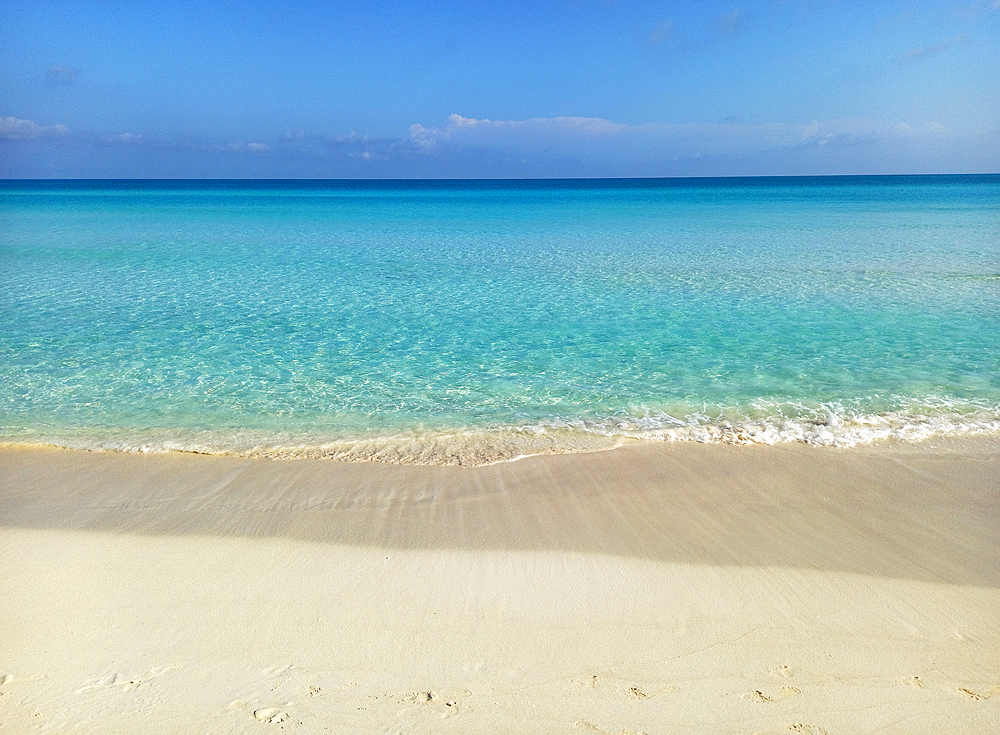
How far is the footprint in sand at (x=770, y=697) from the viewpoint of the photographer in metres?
2.78

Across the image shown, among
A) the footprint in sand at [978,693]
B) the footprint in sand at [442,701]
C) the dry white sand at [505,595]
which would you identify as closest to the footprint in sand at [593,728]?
the dry white sand at [505,595]

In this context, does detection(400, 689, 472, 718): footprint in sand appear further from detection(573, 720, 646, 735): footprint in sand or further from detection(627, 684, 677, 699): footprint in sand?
detection(627, 684, 677, 699): footprint in sand

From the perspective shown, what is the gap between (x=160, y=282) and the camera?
1401 cm

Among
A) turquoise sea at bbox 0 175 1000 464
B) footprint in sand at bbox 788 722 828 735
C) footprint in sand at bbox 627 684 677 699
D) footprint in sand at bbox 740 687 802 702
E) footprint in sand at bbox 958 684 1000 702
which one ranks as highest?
turquoise sea at bbox 0 175 1000 464

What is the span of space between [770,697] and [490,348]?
643 centimetres

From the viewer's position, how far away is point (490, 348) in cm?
888

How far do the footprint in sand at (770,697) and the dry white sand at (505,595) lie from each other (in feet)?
0.04

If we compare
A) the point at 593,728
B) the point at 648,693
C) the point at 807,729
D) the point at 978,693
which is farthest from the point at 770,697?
the point at 978,693

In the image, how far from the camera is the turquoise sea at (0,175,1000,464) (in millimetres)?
6156

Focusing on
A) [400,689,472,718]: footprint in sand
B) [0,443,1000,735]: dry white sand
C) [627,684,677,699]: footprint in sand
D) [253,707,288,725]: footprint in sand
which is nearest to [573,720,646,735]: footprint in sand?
[0,443,1000,735]: dry white sand

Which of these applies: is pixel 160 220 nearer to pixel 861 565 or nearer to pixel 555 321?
pixel 555 321

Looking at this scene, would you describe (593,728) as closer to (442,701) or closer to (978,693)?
(442,701)

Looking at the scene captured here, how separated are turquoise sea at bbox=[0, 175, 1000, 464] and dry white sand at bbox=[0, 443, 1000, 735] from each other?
72 centimetres

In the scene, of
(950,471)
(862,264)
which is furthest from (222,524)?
(862,264)
